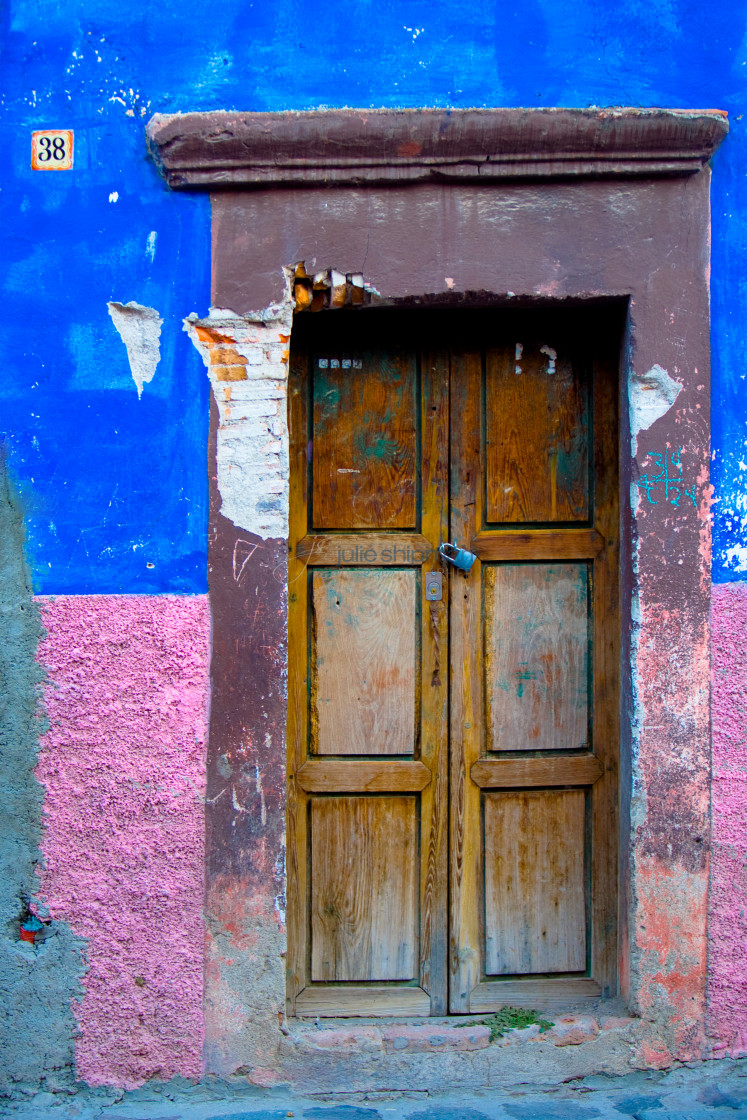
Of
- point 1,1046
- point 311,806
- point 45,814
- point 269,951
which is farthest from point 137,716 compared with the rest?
point 1,1046

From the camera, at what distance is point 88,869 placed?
246 cm

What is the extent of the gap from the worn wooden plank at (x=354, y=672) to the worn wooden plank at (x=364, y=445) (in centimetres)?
22

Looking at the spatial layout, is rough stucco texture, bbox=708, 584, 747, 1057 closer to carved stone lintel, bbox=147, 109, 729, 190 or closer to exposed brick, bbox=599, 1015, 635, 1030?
exposed brick, bbox=599, 1015, 635, 1030

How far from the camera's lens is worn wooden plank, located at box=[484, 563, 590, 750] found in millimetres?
2699

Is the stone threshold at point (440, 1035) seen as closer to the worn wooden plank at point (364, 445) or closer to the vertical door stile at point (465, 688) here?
the vertical door stile at point (465, 688)

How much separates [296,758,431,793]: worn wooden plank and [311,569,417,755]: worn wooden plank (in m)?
0.05

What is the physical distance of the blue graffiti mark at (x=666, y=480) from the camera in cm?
248

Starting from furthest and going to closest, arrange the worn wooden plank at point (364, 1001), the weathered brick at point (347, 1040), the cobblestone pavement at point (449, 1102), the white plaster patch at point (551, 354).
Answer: the white plaster patch at point (551, 354)
the worn wooden plank at point (364, 1001)
the weathered brick at point (347, 1040)
the cobblestone pavement at point (449, 1102)

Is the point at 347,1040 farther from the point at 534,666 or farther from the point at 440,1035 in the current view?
the point at 534,666

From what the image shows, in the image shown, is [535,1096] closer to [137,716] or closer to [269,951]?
[269,951]

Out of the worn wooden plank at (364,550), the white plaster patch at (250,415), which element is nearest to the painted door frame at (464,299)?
the white plaster patch at (250,415)

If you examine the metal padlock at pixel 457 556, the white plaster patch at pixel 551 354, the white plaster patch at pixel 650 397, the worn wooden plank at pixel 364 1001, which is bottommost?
the worn wooden plank at pixel 364 1001

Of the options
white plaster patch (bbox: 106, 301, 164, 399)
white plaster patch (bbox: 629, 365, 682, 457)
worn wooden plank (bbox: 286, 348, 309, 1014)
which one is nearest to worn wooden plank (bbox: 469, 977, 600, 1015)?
worn wooden plank (bbox: 286, 348, 309, 1014)

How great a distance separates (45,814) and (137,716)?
0.42 m
